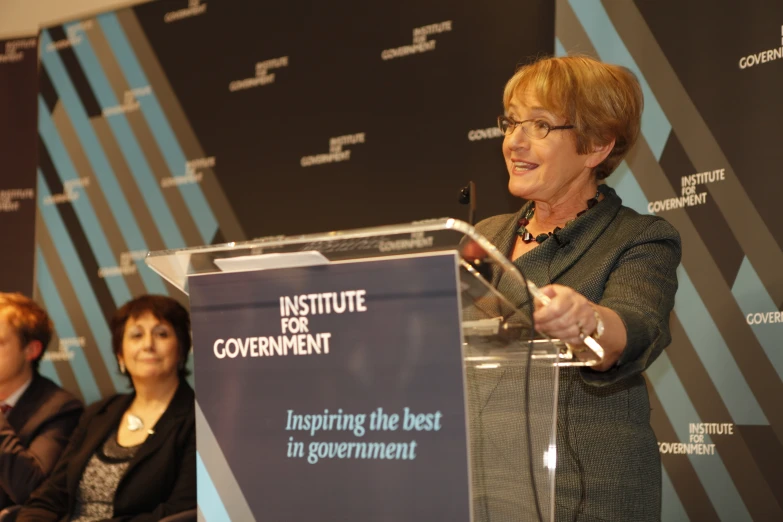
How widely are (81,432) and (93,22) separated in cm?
247

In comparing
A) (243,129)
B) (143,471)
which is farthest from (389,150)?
(143,471)

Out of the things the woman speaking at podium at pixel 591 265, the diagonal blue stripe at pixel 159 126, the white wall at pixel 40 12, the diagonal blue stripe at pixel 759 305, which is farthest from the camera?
the white wall at pixel 40 12

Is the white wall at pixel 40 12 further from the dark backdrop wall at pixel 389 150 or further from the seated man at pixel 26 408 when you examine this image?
the seated man at pixel 26 408

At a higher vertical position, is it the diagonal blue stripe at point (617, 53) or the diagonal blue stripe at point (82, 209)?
the diagonal blue stripe at point (82, 209)

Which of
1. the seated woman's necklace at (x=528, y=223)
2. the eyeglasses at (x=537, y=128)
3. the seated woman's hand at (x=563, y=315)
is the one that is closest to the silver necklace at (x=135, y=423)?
the seated woman's necklace at (x=528, y=223)

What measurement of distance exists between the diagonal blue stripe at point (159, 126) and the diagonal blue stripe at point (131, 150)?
121mm

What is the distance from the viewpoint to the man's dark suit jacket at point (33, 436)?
380cm

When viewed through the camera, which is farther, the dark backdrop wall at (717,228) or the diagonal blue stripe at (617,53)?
the diagonal blue stripe at (617,53)

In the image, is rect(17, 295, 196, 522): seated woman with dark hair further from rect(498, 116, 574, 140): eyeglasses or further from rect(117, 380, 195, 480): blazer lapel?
rect(498, 116, 574, 140): eyeglasses

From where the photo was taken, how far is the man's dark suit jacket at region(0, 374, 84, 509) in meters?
3.80

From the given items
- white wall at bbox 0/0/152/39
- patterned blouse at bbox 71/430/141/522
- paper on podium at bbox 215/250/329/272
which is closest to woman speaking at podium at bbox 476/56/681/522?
paper on podium at bbox 215/250/329/272

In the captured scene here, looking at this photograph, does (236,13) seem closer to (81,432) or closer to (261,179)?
(261,179)

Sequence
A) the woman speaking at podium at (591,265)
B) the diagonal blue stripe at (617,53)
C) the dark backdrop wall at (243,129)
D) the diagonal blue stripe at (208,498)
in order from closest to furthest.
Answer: the diagonal blue stripe at (208,498) → the woman speaking at podium at (591,265) → the diagonal blue stripe at (617,53) → the dark backdrop wall at (243,129)

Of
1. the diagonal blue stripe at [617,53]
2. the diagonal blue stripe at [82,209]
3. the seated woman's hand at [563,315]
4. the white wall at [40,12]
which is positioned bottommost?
the seated woman's hand at [563,315]
